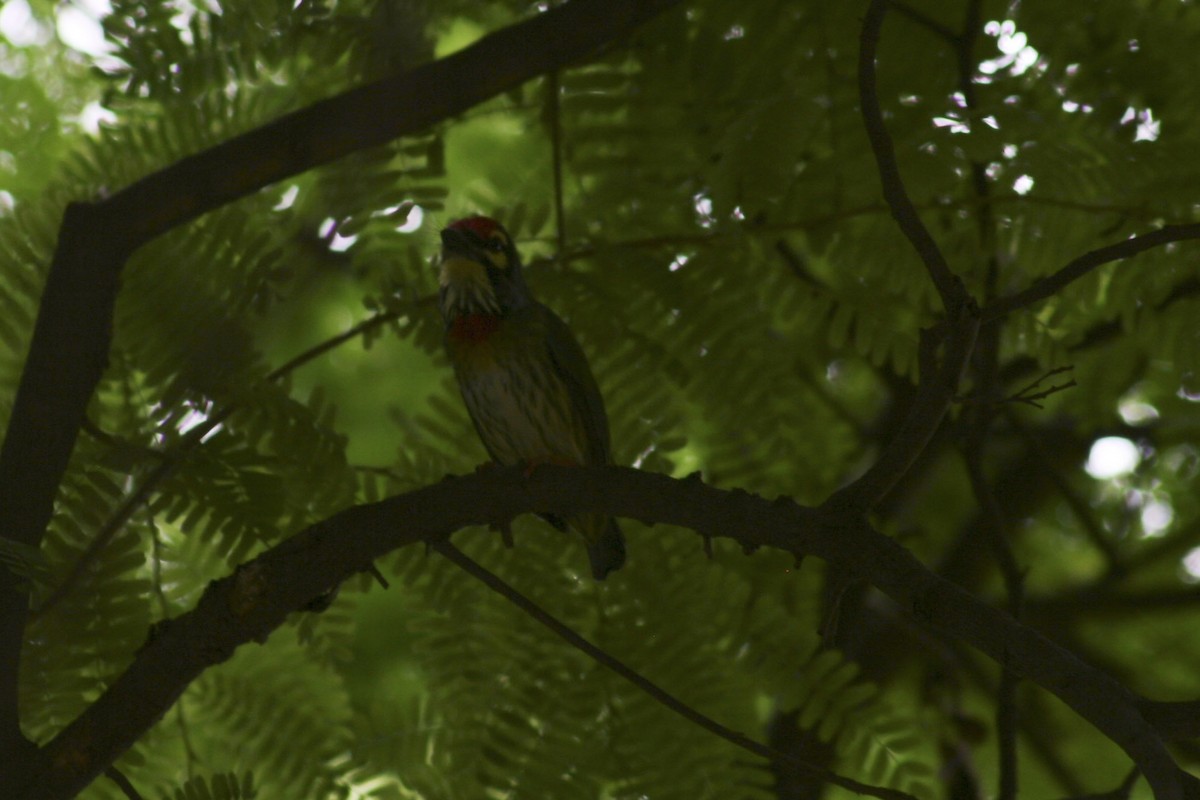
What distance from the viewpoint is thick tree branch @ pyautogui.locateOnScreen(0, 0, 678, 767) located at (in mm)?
2893

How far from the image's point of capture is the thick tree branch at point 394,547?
2.49 metres

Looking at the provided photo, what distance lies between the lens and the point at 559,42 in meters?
3.50

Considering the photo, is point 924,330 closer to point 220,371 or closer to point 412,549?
point 412,549

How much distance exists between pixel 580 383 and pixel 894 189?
1614 millimetres

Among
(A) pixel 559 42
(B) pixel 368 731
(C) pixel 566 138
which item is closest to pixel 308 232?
(C) pixel 566 138

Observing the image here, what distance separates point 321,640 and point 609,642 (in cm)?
74

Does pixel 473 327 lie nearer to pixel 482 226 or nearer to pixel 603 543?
pixel 482 226

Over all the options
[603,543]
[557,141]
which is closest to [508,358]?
[557,141]

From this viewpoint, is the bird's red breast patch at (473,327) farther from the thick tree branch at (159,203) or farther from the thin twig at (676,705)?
the thin twig at (676,705)

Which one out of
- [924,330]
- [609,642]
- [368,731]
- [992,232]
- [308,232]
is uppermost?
[992,232]

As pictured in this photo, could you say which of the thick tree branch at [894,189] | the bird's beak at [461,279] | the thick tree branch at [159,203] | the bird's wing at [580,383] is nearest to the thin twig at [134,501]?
the thick tree branch at [159,203]

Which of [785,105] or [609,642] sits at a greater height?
[785,105]

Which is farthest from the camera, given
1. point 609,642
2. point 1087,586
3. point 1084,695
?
point 1087,586

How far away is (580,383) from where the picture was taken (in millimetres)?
3930
